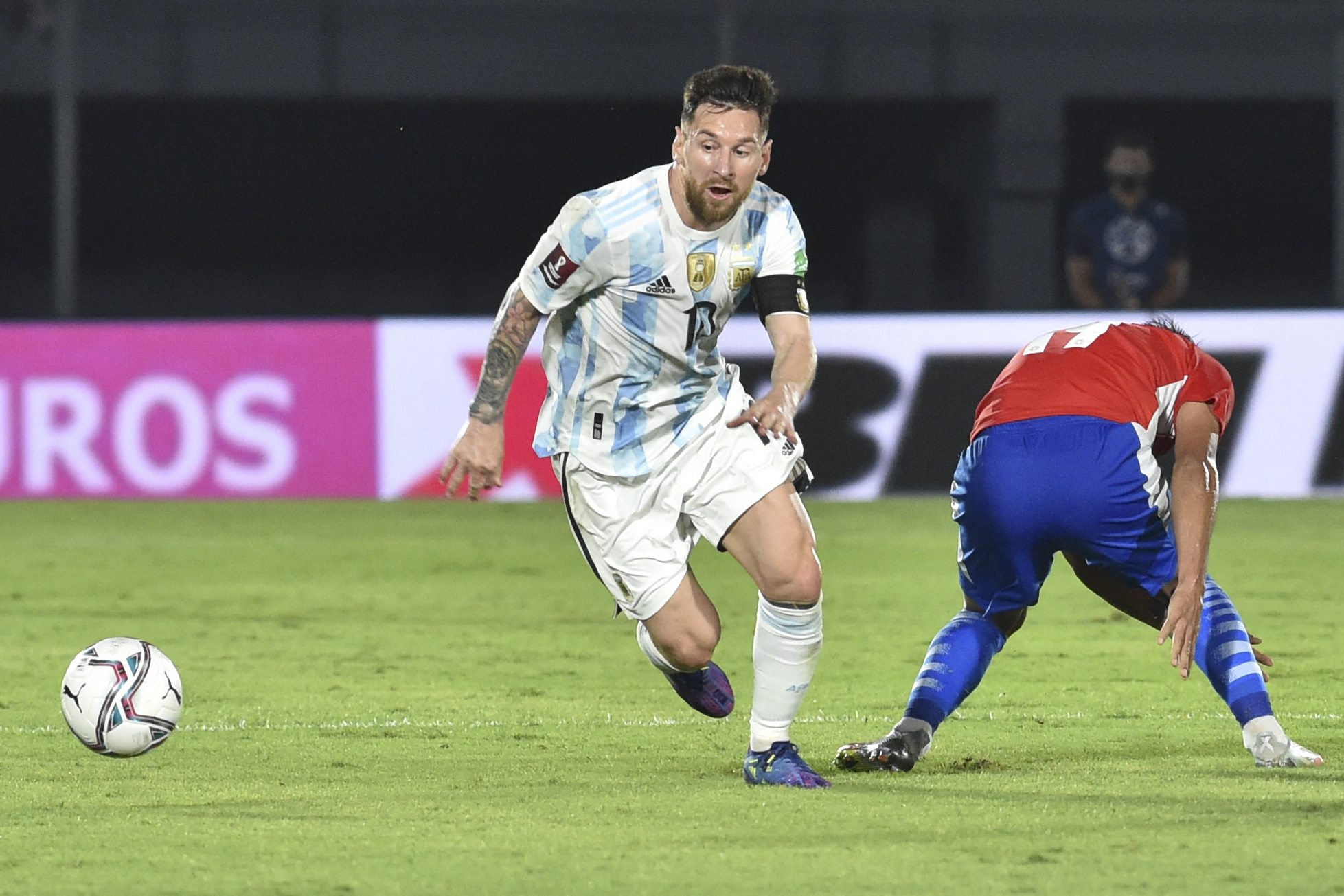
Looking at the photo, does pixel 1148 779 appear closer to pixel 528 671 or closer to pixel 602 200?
pixel 602 200

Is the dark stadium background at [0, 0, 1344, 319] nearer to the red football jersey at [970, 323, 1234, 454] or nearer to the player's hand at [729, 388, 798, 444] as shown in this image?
the red football jersey at [970, 323, 1234, 454]

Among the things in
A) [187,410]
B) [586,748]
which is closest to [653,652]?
[586,748]

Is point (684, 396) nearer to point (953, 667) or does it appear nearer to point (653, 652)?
point (653, 652)

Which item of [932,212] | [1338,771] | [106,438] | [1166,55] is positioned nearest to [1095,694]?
[1338,771]

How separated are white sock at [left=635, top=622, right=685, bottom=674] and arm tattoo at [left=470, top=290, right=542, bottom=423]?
71 cm

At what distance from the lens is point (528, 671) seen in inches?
271

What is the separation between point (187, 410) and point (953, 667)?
7.87 m

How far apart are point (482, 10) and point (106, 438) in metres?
7.45

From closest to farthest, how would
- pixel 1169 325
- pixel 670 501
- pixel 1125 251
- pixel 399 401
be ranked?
pixel 670 501 < pixel 1169 325 < pixel 399 401 < pixel 1125 251

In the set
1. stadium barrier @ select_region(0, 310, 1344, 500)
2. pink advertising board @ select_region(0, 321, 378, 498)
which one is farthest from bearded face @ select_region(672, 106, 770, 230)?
pink advertising board @ select_region(0, 321, 378, 498)

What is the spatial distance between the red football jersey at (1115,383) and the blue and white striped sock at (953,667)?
0.47 meters

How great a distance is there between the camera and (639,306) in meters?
5.08

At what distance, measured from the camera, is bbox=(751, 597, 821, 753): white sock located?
483 cm

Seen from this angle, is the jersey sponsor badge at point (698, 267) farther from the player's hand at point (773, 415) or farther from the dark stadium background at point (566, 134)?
the dark stadium background at point (566, 134)
